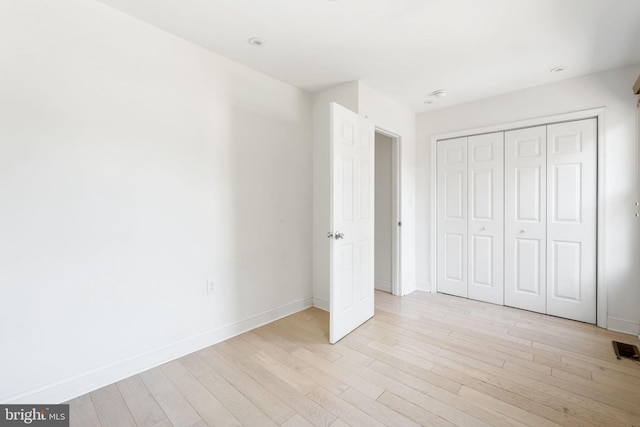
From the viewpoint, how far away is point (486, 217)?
11.1ft

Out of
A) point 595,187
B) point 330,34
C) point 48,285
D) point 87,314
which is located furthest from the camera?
point 595,187

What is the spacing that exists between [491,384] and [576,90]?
9.77 feet

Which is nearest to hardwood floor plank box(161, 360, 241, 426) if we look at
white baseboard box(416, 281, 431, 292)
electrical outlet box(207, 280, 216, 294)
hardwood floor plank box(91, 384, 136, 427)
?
hardwood floor plank box(91, 384, 136, 427)

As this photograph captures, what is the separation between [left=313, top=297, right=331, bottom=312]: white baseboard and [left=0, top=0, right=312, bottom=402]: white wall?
712 mm

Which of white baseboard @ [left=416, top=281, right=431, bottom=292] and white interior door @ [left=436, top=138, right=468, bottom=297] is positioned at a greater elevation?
white interior door @ [left=436, top=138, right=468, bottom=297]

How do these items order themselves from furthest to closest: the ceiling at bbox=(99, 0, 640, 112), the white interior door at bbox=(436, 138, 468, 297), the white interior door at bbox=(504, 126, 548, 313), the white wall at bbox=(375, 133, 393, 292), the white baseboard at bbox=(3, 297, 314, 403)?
the white wall at bbox=(375, 133, 393, 292), the white interior door at bbox=(436, 138, 468, 297), the white interior door at bbox=(504, 126, 548, 313), the ceiling at bbox=(99, 0, 640, 112), the white baseboard at bbox=(3, 297, 314, 403)

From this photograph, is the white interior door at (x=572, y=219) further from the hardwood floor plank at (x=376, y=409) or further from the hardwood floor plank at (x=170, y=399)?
the hardwood floor plank at (x=170, y=399)

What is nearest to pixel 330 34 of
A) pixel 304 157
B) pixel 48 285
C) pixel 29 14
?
pixel 304 157

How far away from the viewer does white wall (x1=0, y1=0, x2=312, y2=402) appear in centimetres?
158

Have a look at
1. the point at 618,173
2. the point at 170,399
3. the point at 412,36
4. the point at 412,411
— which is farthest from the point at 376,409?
the point at 618,173

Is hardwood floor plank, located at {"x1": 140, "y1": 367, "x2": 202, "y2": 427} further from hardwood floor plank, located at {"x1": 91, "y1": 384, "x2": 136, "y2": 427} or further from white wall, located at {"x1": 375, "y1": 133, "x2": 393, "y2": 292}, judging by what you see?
white wall, located at {"x1": 375, "y1": 133, "x2": 393, "y2": 292}

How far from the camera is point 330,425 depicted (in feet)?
4.95

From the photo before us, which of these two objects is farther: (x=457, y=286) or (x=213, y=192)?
(x=457, y=286)

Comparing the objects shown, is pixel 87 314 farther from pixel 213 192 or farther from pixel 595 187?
pixel 595 187
